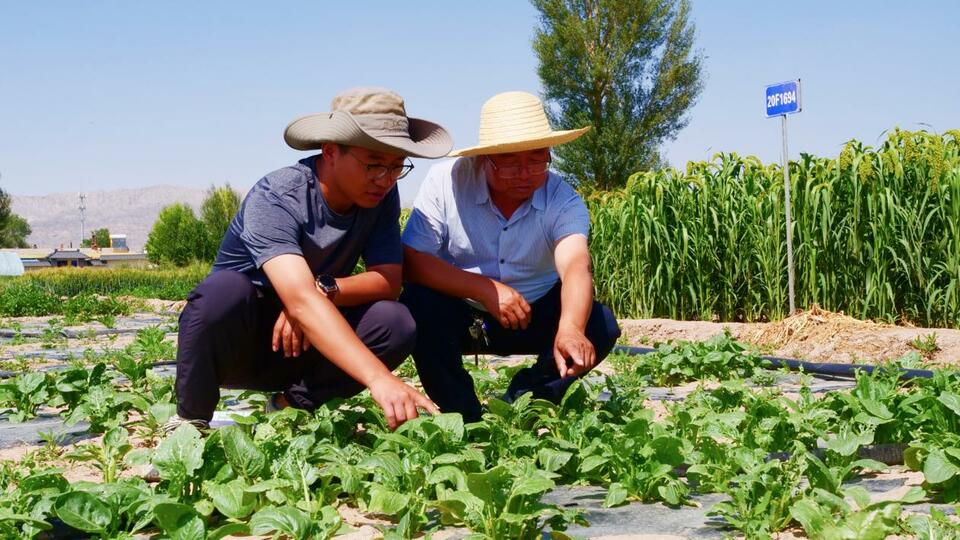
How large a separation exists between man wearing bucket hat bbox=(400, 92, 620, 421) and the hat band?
0.47m

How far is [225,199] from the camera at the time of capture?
128 feet

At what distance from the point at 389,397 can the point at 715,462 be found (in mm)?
924

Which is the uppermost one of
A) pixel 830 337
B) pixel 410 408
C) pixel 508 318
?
pixel 508 318

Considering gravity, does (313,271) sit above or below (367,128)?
below

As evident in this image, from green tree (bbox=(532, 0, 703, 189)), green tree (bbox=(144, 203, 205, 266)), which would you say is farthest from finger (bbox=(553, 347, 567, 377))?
green tree (bbox=(144, 203, 205, 266))

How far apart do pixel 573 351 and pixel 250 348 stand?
1.07m

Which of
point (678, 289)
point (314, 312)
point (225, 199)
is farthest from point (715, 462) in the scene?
point (225, 199)

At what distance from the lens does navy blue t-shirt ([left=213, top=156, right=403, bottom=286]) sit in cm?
304

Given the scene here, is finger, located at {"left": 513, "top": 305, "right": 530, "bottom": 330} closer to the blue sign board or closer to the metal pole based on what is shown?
the metal pole

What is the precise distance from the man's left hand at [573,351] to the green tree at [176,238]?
35.2m

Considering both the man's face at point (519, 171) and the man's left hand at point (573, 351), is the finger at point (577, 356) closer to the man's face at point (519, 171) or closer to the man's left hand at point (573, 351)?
the man's left hand at point (573, 351)

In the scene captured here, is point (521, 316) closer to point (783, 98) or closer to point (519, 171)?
point (519, 171)

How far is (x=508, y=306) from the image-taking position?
3.45 meters

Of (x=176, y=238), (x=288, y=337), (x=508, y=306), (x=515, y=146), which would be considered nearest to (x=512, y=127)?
(x=515, y=146)
